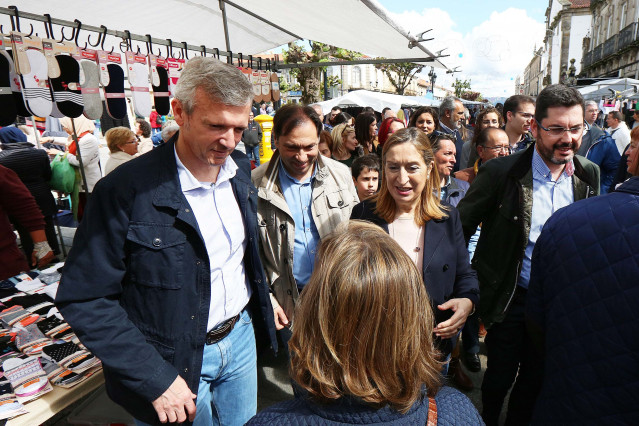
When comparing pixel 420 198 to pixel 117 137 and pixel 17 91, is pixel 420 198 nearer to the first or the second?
pixel 17 91

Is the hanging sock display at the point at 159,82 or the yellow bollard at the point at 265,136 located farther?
the yellow bollard at the point at 265,136

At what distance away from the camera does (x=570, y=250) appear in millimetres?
1435

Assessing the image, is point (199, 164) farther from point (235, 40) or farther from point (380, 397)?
point (235, 40)

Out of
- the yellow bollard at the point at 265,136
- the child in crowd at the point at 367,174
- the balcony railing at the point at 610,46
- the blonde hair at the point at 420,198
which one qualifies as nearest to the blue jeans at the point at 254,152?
the yellow bollard at the point at 265,136

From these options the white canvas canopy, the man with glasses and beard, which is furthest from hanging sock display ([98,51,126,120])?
the man with glasses and beard

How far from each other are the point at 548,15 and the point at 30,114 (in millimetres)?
90422

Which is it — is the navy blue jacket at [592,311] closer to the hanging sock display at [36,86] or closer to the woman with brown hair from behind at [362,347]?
the woman with brown hair from behind at [362,347]

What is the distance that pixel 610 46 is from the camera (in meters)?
30.2

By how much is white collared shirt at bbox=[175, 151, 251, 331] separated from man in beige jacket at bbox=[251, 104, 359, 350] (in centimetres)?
45

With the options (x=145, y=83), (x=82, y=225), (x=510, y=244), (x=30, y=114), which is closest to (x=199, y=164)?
(x=82, y=225)

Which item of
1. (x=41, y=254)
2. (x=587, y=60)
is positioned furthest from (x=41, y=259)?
(x=587, y=60)

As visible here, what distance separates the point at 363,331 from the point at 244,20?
463 cm

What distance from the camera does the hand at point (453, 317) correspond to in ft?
5.83

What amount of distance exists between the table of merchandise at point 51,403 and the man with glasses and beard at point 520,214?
7.03ft
